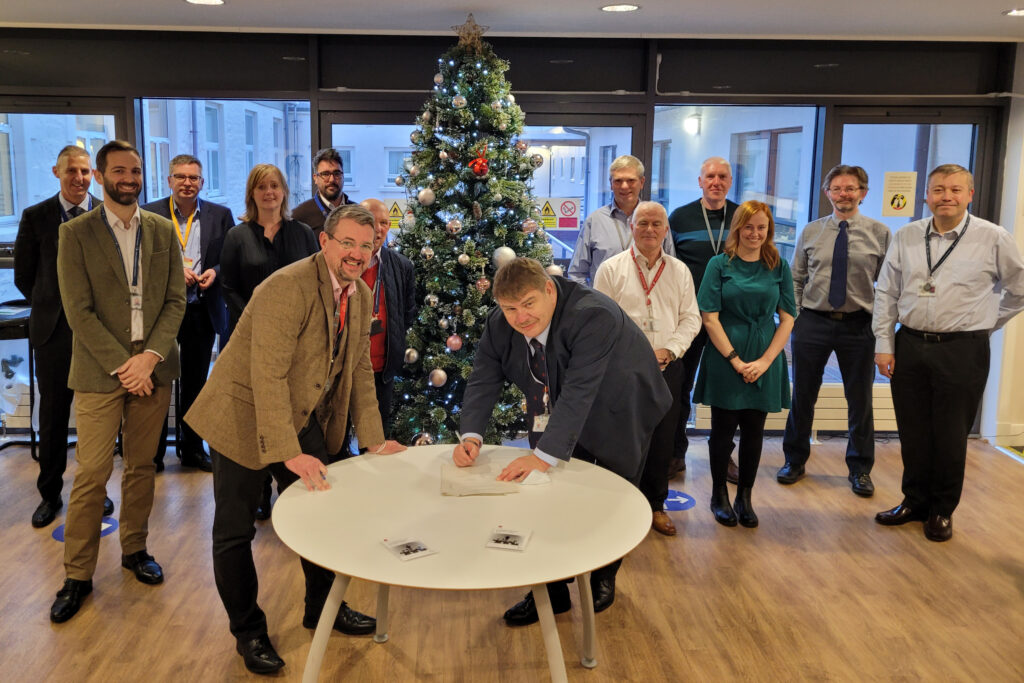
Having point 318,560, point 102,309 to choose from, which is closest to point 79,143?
point 102,309

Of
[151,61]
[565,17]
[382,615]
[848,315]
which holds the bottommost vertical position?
[382,615]

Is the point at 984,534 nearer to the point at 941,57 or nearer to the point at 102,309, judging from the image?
the point at 941,57

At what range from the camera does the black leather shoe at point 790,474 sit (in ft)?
16.1

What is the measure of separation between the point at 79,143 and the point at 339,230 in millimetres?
3749

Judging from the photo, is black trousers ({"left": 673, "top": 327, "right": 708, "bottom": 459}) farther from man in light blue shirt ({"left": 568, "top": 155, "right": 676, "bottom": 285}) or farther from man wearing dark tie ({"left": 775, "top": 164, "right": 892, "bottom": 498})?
man wearing dark tie ({"left": 775, "top": 164, "right": 892, "bottom": 498})

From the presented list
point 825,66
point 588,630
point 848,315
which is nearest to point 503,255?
point 848,315

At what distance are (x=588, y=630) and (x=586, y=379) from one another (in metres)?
0.88

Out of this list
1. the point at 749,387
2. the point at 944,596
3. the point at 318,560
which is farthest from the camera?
the point at 749,387

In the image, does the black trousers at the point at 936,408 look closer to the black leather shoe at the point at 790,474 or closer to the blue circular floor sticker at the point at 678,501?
the black leather shoe at the point at 790,474

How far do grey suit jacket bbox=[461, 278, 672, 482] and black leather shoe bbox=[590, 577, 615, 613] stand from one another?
0.54 metres

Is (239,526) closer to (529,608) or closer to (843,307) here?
(529,608)

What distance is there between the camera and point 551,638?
226cm

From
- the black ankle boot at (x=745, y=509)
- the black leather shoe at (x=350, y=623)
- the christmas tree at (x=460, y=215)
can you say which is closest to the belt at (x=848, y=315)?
the black ankle boot at (x=745, y=509)

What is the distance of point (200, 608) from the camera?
3334mm
